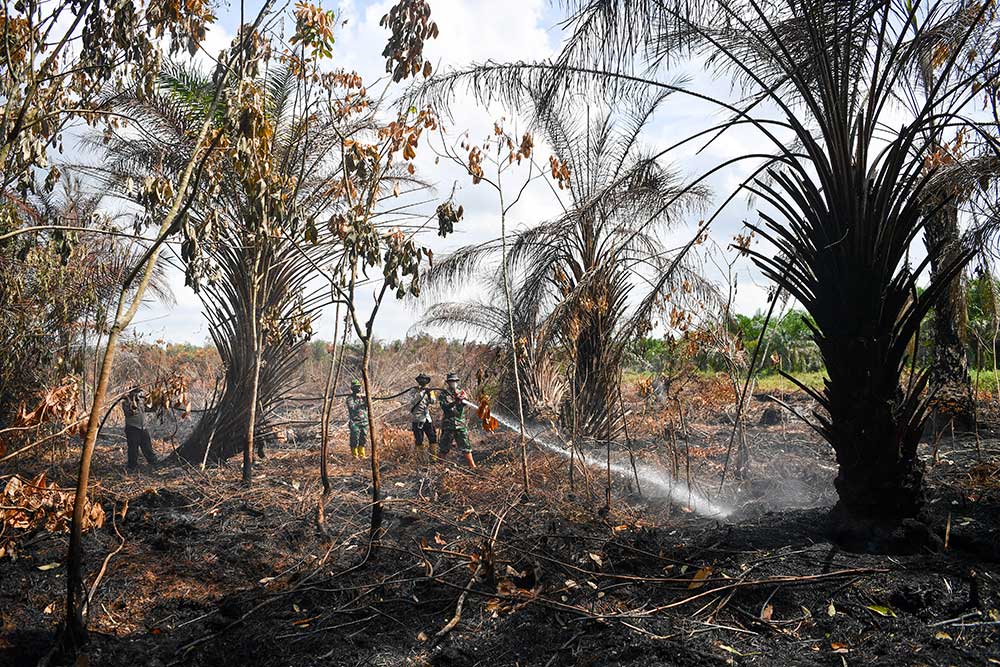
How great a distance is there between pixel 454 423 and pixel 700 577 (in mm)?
7544

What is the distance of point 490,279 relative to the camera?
12.5m

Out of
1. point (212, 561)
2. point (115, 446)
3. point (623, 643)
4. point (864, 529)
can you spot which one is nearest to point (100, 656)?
point (212, 561)

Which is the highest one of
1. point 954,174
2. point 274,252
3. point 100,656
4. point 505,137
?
point 505,137

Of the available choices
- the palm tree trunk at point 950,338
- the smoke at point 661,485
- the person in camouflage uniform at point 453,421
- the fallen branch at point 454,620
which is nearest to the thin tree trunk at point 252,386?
the smoke at point 661,485

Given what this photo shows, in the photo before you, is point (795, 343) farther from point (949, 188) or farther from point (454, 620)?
point (454, 620)

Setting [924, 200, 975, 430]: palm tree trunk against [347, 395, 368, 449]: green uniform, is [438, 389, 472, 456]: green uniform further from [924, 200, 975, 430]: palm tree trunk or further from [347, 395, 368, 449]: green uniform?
[924, 200, 975, 430]: palm tree trunk

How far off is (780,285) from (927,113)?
5.14ft

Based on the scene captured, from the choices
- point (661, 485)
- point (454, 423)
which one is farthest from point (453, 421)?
point (661, 485)

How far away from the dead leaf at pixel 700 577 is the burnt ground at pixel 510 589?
0.01m

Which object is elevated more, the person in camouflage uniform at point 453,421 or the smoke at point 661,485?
the person in camouflage uniform at point 453,421

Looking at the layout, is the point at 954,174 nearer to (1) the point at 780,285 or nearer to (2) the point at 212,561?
(1) the point at 780,285

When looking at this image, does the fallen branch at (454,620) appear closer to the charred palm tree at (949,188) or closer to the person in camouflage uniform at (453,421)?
the charred palm tree at (949,188)

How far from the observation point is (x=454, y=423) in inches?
474

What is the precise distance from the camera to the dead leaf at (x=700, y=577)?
4.64m
